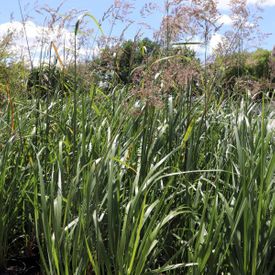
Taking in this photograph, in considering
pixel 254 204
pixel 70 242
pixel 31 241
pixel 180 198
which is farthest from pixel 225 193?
pixel 31 241

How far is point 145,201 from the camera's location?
2.14 metres

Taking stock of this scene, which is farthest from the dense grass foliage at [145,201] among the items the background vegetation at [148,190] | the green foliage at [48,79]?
the green foliage at [48,79]

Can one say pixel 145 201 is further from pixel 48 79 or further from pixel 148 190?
pixel 48 79

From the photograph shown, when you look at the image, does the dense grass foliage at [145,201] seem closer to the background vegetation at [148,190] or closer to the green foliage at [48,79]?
the background vegetation at [148,190]

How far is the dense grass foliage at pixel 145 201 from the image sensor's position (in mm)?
1922

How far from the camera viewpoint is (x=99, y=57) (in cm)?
301

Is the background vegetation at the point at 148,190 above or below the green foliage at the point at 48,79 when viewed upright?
below

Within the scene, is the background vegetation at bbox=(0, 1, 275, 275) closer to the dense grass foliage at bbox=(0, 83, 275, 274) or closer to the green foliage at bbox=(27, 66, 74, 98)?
the dense grass foliage at bbox=(0, 83, 275, 274)

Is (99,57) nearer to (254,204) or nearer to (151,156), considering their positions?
(151,156)

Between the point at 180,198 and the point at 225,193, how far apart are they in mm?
218

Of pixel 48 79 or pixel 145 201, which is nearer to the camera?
pixel 145 201

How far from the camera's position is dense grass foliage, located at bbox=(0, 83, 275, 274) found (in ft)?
6.31

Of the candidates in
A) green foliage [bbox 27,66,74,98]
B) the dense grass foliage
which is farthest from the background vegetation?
green foliage [bbox 27,66,74,98]

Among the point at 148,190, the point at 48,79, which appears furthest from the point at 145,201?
the point at 48,79
